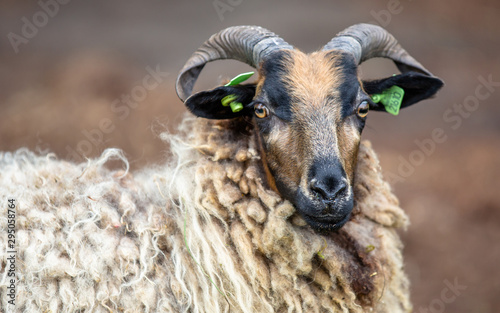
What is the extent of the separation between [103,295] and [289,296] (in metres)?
1.35

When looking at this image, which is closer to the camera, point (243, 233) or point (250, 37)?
point (243, 233)

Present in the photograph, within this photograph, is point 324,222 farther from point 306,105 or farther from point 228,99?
point 228,99

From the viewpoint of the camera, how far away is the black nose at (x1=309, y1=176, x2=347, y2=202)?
10.5 ft

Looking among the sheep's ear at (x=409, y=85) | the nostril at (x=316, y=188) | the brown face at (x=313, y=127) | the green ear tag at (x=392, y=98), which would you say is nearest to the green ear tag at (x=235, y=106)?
the brown face at (x=313, y=127)

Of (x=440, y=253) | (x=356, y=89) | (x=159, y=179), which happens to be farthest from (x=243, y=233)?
(x=440, y=253)

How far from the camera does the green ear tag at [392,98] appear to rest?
4285mm

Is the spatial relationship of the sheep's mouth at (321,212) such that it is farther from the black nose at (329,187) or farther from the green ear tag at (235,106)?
the green ear tag at (235,106)

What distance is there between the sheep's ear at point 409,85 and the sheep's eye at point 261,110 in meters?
1.04

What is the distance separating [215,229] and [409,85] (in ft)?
7.55

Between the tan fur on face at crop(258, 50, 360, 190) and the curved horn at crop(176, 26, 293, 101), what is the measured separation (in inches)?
10.8

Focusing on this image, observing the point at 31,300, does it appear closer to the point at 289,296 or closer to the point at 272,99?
the point at 289,296

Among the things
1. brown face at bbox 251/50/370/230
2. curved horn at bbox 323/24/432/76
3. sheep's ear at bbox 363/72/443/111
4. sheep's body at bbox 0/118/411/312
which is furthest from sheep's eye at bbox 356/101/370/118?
sheep's body at bbox 0/118/411/312

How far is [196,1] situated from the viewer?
40.5ft

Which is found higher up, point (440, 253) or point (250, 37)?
point (250, 37)
